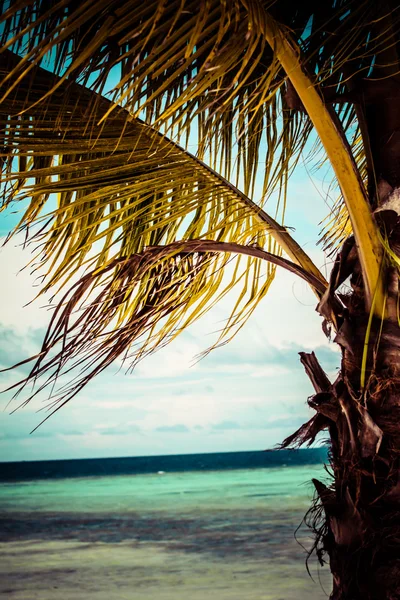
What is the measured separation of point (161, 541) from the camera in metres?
12.6

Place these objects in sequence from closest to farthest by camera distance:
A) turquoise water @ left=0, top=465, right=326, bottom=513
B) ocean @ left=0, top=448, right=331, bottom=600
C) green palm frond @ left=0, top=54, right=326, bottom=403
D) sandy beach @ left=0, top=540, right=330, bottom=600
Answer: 1. green palm frond @ left=0, top=54, right=326, bottom=403
2. sandy beach @ left=0, top=540, right=330, bottom=600
3. ocean @ left=0, top=448, right=331, bottom=600
4. turquoise water @ left=0, top=465, right=326, bottom=513

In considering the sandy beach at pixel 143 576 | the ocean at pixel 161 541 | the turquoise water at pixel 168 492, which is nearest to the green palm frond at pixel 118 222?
the ocean at pixel 161 541

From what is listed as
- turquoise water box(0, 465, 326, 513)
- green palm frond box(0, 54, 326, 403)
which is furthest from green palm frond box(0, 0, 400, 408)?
turquoise water box(0, 465, 326, 513)

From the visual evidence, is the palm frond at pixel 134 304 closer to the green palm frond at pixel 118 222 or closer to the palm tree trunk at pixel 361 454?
the green palm frond at pixel 118 222

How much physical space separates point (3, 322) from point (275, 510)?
12.8 m

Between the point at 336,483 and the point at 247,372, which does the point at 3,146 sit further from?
the point at 247,372

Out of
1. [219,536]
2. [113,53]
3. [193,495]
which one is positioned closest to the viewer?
[113,53]

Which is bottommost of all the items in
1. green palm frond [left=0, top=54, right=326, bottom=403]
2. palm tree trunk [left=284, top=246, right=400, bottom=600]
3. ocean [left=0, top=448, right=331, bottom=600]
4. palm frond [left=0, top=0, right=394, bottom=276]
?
ocean [left=0, top=448, right=331, bottom=600]

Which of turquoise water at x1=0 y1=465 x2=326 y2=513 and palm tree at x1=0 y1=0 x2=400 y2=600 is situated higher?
palm tree at x1=0 y1=0 x2=400 y2=600

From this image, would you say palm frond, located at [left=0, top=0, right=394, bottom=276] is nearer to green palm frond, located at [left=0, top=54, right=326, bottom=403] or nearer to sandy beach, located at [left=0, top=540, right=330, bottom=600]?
green palm frond, located at [left=0, top=54, right=326, bottom=403]

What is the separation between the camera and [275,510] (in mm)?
15797

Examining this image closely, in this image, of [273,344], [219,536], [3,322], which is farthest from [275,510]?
[3,322]

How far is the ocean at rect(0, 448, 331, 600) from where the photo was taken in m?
8.21

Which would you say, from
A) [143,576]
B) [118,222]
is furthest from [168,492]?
[118,222]
